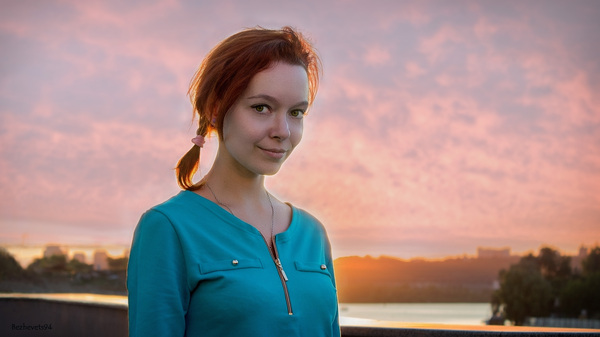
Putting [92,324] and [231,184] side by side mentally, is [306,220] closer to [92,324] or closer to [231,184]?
[231,184]

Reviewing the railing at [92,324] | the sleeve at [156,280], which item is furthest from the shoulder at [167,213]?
the railing at [92,324]

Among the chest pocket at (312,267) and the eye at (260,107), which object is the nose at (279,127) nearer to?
the eye at (260,107)

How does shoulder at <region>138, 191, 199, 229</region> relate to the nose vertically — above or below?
below

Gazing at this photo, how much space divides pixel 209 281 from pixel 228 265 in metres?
0.06

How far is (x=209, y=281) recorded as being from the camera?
1.55 m

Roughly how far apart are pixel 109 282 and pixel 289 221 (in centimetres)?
806

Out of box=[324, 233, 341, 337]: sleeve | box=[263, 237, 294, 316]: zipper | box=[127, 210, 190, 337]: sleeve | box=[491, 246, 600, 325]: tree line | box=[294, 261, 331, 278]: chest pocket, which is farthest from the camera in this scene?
box=[491, 246, 600, 325]: tree line

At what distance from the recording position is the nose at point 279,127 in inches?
66.2

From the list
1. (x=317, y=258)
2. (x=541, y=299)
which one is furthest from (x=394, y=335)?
(x=541, y=299)

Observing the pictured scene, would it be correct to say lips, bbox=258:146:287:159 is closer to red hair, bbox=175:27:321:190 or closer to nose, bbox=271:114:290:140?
nose, bbox=271:114:290:140

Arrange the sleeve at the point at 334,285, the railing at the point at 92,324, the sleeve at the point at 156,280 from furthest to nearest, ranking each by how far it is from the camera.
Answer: the railing at the point at 92,324
the sleeve at the point at 334,285
the sleeve at the point at 156,280

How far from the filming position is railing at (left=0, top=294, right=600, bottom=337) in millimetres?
3145

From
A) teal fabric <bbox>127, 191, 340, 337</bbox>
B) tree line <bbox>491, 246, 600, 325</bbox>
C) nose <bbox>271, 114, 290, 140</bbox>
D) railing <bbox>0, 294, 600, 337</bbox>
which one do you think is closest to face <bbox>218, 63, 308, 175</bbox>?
nose <bbox>271, 114, 290, 140</bbox>

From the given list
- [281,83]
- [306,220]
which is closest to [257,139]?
[281,83]
